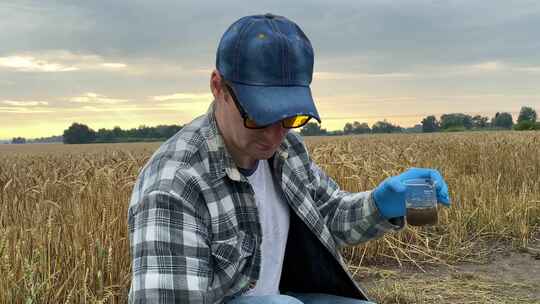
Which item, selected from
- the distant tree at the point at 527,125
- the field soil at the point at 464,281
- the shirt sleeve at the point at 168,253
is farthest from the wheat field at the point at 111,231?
the distant tree at the point at 527,125

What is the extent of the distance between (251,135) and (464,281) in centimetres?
307

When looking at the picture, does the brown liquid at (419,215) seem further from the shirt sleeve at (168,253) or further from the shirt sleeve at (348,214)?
the shirt sleeve at (168,253)

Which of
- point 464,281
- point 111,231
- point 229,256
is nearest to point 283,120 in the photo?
point 229,256

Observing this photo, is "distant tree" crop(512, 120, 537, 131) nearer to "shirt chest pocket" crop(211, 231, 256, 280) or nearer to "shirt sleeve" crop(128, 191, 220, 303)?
"shirt chest pocket" crop(211, 231, 256, 280)

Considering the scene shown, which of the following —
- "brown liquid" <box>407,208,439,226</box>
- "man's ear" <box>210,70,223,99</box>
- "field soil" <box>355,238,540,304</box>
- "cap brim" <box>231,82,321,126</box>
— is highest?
"man's ear" <box>210,70,223,99</box>

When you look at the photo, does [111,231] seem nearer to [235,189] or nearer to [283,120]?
[235,189]

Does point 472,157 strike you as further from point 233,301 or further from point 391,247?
point 233,301

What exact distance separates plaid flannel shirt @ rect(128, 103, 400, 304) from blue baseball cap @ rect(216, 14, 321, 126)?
0.69 feet

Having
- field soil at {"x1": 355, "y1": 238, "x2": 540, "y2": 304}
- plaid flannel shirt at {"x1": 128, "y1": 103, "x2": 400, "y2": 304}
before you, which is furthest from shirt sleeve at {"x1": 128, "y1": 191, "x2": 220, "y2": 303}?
field soil at {"x1": 355, "y1": 238, "x2": 540, "y2": 304}

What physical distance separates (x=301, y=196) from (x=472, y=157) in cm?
825

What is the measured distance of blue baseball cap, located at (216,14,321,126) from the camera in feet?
5.16

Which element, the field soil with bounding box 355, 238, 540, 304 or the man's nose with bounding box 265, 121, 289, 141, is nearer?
the man's nose with bounding box 265, 121, 289, 141

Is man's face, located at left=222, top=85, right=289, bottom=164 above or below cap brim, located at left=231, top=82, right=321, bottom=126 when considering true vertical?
below

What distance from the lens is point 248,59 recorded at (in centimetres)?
162
